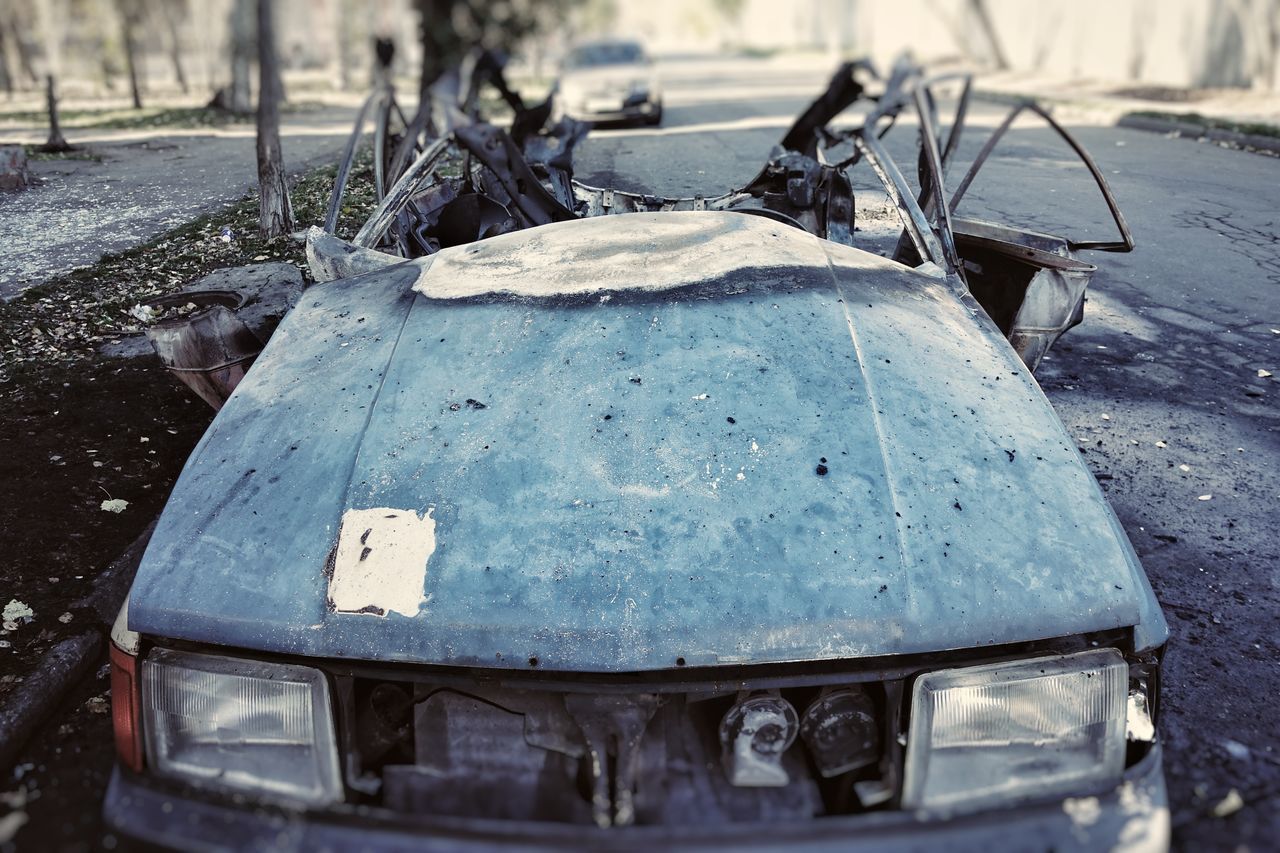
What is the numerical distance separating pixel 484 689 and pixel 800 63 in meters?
36.4

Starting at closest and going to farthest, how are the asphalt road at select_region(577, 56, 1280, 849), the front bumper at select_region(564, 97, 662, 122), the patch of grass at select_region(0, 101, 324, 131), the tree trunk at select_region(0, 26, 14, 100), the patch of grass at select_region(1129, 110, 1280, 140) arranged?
the asphalt road at select_region(577, 56, 1280, 849) < the patch of grass at select_region(1129, 110, 1280, 140) < the front bumper at select_region(564, 97, 662, 122) < the patch of grass at select_region(0, 101, 324, 131) < the tree trunk at select_region(0, 26, 14, 100)

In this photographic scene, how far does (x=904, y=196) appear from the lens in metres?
2.86

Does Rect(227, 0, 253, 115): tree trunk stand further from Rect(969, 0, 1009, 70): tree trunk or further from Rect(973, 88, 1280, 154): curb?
Rect(969, 0, 1009, 70): tree trunk

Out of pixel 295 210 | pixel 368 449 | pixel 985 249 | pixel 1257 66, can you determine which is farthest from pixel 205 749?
pixel 1257 66

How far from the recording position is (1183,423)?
394 centimetres

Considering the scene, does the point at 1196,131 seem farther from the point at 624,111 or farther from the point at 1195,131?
the point at 624,111

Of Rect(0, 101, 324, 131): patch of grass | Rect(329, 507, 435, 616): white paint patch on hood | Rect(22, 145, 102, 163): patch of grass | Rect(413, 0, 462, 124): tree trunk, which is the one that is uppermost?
Rect(413, 0, 462, 124): tree trunk

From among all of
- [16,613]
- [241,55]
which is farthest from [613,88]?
[16,613]

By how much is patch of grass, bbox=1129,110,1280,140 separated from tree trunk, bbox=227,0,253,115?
1585cm

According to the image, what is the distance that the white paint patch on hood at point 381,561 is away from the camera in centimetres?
156

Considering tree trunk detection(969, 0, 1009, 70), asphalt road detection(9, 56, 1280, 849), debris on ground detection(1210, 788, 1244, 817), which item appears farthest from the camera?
tree trunk detection(969, 0, 1009, 70)

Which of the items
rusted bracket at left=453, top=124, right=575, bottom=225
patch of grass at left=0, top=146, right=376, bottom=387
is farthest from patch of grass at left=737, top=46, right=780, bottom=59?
rusted bracket at left=453, top=124, right=575, bottom=225

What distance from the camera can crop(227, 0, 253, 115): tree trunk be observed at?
17.5 meters

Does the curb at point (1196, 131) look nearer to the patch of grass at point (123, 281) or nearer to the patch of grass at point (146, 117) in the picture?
the patch of grass at point (123, 281)
